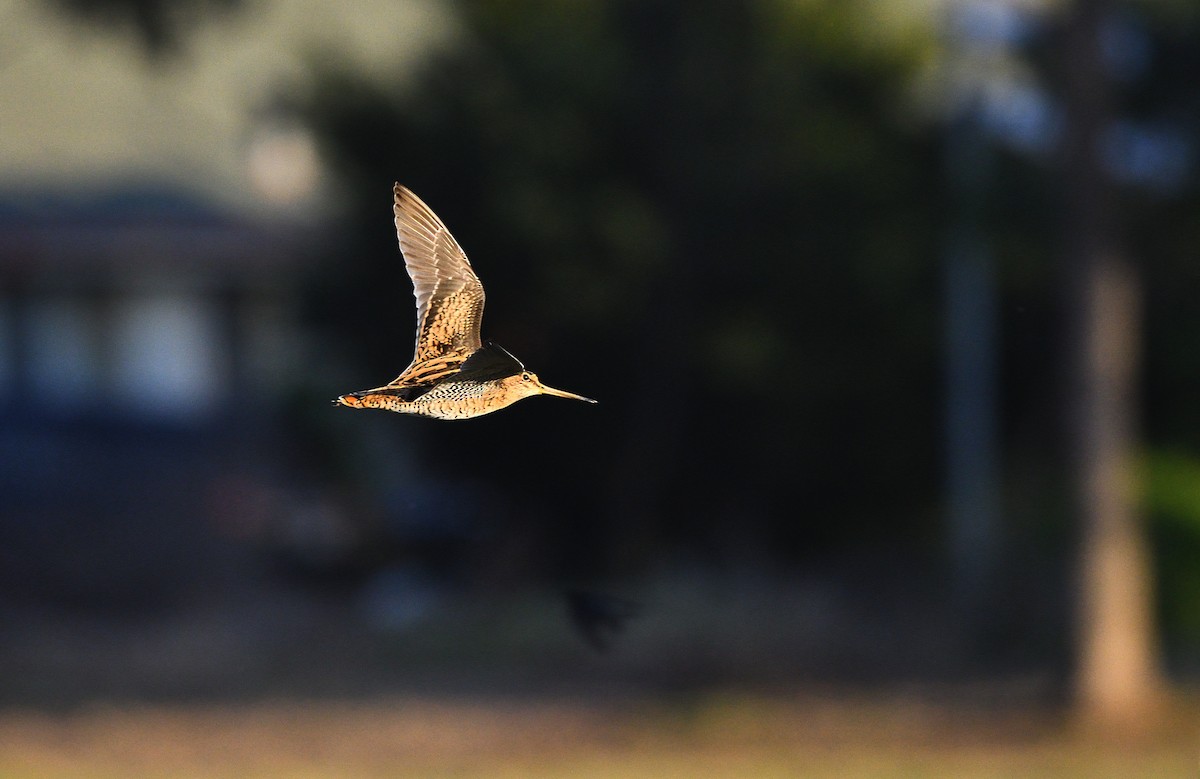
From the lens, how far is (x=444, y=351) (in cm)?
180

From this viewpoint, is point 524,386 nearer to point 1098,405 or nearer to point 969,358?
point 1098,405

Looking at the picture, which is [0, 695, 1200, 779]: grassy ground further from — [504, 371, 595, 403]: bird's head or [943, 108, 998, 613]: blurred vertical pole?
[504, 371, 595, 403]: bird's head

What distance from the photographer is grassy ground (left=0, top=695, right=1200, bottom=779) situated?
1316 centimetres

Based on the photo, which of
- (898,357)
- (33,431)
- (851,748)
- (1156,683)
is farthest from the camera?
(33,431)

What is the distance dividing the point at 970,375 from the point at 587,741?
595 centimetres

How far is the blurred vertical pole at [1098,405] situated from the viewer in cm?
1288

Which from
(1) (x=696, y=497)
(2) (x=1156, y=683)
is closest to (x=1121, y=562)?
(2) (x=1156, y=683)

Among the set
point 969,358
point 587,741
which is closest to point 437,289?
point 587,741

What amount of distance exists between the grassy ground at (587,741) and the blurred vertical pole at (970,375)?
2577mm

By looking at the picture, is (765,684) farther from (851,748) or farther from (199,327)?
(199,327)

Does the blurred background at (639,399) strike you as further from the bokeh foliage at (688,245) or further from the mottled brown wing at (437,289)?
the mottled brown wing at (437,289)

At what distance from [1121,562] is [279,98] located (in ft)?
32.8

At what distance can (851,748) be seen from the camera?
44.6 feet

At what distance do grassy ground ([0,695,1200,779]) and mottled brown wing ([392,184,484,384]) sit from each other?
11433 millimetres
